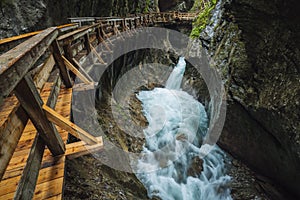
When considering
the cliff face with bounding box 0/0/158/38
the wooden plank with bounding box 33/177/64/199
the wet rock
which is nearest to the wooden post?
the cliff face with bounding box 0/0/158/38

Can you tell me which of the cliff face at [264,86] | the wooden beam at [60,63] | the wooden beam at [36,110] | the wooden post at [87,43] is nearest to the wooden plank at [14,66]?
the wooden beam at [36,110]

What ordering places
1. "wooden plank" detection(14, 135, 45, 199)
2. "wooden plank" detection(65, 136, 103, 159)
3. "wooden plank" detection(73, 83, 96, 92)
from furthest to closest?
"wooden plank" detection(73, 83, 96, 92) → "wooden plank" detection(65, 136, 103, 159) → "wooden plank" detection(14, 135, 45, 199)

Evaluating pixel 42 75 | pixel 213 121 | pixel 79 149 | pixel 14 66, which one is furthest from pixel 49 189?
pixel 213 121

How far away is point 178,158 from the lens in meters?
7.96

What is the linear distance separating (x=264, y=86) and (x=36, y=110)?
680cm

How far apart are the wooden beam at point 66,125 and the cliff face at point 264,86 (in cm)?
549

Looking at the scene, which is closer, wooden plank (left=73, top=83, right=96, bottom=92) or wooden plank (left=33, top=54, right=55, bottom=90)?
wooden plank (left=33, top=54, right=55, bottom=90)

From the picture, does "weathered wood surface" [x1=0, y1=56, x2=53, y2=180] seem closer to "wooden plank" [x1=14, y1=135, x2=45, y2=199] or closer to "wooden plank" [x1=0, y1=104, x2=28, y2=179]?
"wooden plank" [x1=0, y1=104, x2=28, y2=179]

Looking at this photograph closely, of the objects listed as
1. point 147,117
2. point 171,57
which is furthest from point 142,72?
point 147,117

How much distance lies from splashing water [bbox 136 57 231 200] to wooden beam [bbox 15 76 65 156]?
4.69 m

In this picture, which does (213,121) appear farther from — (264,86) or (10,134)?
(10,134)

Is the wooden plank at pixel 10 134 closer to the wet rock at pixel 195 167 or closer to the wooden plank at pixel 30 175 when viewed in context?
the wooden plank at pixel 30 175

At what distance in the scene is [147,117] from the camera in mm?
10766

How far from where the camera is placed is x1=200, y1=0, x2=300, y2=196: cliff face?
504 cm
